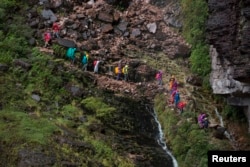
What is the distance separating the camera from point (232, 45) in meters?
23.3

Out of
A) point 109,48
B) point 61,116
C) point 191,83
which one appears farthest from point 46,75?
point 191,83

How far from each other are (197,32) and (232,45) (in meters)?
8.68

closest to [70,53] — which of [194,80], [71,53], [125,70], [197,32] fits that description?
[71,53]

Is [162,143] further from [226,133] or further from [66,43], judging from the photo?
[66,43]

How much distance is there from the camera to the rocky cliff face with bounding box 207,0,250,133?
21.7m

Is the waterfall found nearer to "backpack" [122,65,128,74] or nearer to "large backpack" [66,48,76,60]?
"backpack" [122,65,128,74]

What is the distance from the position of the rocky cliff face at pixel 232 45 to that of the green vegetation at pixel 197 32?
3217mm

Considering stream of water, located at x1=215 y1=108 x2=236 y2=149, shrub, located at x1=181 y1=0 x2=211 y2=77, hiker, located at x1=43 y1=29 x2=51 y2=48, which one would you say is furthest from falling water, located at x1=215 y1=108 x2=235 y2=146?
hiker, located at x1=43 y1=29 x2=51 y2=48

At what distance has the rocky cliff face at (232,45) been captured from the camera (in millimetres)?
21703

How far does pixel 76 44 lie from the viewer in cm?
3005

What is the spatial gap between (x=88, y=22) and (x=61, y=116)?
1093 cm

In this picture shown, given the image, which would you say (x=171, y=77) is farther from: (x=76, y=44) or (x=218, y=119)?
(x=76, y=44)

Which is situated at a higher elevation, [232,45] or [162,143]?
[232,45]

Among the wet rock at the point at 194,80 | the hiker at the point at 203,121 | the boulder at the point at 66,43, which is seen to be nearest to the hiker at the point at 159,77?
the wet rock at the point at 194,80
